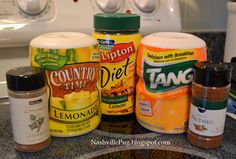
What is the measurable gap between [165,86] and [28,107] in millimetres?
224

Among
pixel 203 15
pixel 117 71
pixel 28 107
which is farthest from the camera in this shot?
pixel 203 15

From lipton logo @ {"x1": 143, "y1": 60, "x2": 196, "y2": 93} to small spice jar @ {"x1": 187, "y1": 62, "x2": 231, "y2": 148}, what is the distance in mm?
24

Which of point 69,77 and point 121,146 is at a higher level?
point 69,77

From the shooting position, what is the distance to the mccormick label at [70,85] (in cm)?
45

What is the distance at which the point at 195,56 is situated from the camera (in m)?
0.48

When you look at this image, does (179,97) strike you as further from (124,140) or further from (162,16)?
(162,16)

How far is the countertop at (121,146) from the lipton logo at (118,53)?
0.13 m

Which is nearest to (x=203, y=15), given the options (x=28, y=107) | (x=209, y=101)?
(x=209, y=101)

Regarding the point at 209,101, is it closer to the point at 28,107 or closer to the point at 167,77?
the point at 167,77

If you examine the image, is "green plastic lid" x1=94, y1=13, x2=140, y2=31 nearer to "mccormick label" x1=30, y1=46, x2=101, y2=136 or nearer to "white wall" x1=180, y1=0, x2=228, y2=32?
"mccormick label" x1=30, y1=46, x2=101, y2=136

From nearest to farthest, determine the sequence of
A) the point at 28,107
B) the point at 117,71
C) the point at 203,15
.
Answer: the point at 28,107, the point at 117,71, the point at 203,15

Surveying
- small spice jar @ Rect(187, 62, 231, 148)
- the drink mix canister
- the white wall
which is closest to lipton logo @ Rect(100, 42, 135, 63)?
the drink mix canister

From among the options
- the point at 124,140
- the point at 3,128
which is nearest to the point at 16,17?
the point at 3,128

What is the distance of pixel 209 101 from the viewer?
0.44 metres
